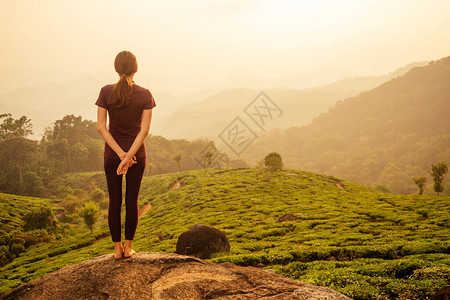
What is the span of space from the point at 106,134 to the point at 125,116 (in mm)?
516

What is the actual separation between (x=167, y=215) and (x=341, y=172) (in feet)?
424

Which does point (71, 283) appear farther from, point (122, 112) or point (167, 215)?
point (167, 215)

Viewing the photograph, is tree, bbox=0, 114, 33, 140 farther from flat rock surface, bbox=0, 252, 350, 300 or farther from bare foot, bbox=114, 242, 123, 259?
bare foot, bbox=114, 242, 123, 259

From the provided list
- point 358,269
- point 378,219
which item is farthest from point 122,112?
point 378,219

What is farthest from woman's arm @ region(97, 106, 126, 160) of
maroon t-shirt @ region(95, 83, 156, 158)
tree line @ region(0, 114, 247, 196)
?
tree line @ region(0, 114, 247, 196)

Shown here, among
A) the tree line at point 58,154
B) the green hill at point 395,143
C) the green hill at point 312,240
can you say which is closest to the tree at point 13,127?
the tree line at point 58,154

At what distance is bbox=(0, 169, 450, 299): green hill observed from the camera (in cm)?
988

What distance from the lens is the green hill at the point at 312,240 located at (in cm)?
988

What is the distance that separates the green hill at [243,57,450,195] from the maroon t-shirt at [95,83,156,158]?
119 m

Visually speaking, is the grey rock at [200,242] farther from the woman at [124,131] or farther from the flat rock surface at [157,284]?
the woman at [124,131]

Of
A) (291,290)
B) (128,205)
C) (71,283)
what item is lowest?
(291,290)

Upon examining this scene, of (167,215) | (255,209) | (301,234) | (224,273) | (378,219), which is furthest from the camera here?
(167,215)

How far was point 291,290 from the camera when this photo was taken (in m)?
4.80

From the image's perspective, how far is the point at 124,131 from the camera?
519 centimetres
